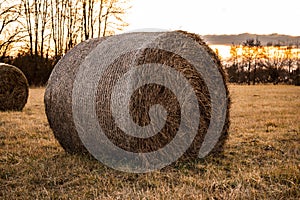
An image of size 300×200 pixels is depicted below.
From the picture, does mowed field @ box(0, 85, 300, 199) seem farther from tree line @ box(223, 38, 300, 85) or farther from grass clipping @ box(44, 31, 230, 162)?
tree line @ box(223, 38, 300, 85)

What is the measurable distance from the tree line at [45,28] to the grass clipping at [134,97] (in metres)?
23.3

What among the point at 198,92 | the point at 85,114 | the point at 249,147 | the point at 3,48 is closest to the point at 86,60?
the point at 85,114

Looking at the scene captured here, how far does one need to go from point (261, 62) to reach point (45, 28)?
29276mm

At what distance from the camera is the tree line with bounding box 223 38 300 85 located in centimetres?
4322

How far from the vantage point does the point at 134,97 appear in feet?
16.7

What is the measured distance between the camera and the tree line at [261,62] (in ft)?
142

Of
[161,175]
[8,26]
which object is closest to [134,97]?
[161,175]

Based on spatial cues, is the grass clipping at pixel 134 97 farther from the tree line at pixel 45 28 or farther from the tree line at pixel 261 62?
the tree line at pixel 261 62

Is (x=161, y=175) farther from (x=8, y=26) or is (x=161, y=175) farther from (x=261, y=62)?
(x=261, y=62)

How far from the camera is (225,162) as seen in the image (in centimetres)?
542

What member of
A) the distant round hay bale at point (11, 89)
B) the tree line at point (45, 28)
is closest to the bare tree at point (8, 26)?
the tree line at point (45, 28)

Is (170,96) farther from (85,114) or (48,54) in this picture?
(48,54)

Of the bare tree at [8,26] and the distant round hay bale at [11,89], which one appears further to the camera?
the bare tree at [8,26]

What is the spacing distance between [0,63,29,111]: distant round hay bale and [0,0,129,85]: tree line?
1625 cm
